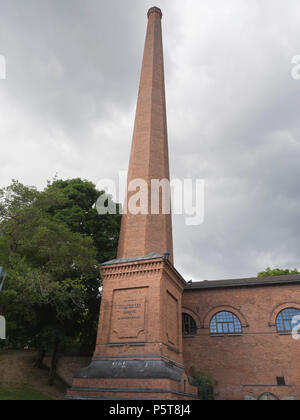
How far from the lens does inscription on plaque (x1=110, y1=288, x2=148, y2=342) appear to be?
41.6ft

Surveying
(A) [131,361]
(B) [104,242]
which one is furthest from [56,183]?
(A) [131,361]

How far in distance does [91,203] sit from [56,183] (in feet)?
10.5

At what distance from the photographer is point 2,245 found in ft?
45.3

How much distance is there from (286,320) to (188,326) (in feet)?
19.2

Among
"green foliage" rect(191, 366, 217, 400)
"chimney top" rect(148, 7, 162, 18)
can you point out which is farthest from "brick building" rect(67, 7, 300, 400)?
"chimney top" rect(148, 7, 162, 18)

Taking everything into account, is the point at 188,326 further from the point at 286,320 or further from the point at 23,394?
the point at 23,394

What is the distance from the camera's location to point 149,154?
17.7 metres

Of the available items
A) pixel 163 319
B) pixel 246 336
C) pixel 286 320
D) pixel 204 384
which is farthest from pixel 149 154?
pixel 204 384

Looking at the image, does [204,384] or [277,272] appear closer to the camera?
[204,384]

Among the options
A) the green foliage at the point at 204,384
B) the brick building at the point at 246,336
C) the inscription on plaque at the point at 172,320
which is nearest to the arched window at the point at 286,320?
the brick building at the point at 246,336

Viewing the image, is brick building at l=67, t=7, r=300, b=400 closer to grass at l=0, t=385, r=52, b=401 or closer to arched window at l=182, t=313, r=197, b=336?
arched window at l=182, t=313, r=197, b=336

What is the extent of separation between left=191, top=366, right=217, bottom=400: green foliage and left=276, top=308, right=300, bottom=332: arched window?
488 centimetres

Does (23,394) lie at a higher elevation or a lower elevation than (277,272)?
lower

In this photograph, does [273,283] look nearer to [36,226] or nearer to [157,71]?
[36,226]
